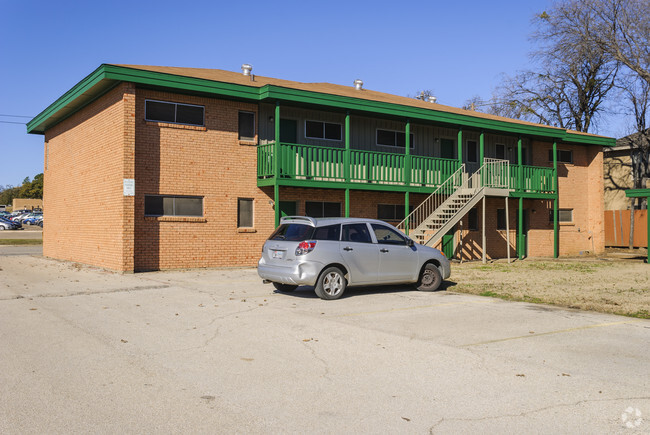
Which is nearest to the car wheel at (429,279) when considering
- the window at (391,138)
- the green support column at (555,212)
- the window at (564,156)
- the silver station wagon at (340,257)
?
the silver station wagon at (340,257)

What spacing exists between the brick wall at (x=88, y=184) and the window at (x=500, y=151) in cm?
1620

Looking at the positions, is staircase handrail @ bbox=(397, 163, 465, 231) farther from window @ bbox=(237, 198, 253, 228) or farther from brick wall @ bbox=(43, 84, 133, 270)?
brick wall @ bbox=(43, 84, 133, 270)

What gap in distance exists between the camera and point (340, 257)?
11062mm

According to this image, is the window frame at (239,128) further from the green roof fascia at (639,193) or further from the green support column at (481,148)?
the green roof fascia at (639,193)

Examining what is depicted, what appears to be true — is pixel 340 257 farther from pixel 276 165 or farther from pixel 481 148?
pixel 481 148

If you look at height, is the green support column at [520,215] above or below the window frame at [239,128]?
below

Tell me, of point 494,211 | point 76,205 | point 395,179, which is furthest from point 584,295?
point 76,205

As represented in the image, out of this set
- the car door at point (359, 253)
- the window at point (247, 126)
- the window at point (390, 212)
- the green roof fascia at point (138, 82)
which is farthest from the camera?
the window at point (390, 212)

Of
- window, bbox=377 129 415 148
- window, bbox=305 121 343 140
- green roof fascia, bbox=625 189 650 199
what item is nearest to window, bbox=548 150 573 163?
green roof fascia, bbox=625 189 650 199

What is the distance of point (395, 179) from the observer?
20.7 meters

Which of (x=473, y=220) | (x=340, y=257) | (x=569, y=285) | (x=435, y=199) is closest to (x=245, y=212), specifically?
(x=435, y=199)

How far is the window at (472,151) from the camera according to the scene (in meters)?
24.5

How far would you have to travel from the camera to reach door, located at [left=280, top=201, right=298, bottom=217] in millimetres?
19766

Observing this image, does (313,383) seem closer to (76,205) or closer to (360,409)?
(360,409)
